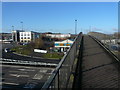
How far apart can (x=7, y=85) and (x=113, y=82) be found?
56.8 feet

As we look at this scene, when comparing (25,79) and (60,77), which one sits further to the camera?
(25,79)

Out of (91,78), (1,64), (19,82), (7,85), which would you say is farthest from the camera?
(1,64)

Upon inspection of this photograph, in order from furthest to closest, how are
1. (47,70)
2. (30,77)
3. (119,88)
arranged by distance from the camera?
1. (47,70)
2. (30,77)
3. (119,88)

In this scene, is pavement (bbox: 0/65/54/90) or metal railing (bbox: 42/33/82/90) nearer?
metal railing (bbox: 42/33/82/90)

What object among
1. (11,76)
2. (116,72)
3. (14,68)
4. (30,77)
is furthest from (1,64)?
(116,72)

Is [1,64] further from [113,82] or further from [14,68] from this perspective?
[113,82]

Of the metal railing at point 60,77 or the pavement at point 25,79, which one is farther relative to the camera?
the pavement at point 25,79

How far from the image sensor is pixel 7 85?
19.0 m

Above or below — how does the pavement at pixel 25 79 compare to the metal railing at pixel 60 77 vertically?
below

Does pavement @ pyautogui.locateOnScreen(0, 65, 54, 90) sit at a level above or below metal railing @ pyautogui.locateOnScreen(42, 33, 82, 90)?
below

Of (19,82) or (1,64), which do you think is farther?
(1,64)

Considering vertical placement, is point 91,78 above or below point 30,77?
above

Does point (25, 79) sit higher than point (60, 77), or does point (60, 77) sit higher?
point (60, 77)

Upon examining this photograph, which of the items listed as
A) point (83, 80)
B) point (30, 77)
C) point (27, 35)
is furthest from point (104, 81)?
point (27, 35)
